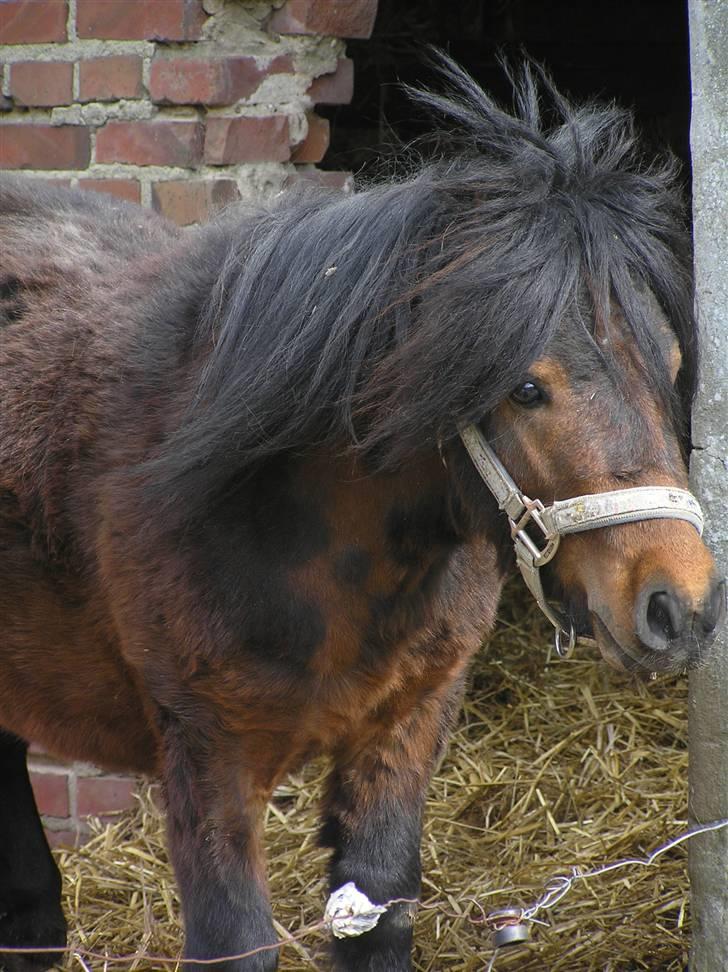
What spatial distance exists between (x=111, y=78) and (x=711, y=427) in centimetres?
184

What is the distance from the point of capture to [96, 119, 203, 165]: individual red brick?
3.17 metres

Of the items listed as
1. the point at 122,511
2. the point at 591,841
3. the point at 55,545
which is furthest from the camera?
the point at 591,841

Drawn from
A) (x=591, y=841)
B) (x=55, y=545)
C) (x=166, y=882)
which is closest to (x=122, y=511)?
(x=55, y=545)

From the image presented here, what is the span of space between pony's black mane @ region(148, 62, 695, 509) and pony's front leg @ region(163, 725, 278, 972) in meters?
0.49

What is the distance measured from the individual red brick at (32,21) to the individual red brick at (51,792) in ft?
6.83

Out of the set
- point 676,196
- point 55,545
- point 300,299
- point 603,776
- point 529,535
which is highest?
point 676,196

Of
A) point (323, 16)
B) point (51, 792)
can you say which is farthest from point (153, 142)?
point (51, 792)

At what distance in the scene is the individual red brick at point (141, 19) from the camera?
3.11 metres

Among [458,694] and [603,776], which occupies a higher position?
[458,694]

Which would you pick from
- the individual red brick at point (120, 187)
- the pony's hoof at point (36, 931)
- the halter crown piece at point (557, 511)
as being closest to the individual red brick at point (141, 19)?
the individual red brick at point (120, 187)

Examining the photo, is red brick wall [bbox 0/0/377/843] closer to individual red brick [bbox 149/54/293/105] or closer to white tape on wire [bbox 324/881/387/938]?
individual red brick [bbox 149/54/293/105]

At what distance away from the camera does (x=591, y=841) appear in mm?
3252

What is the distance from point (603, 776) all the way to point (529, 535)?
6.64 ft

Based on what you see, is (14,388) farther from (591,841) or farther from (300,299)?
(591,841)
